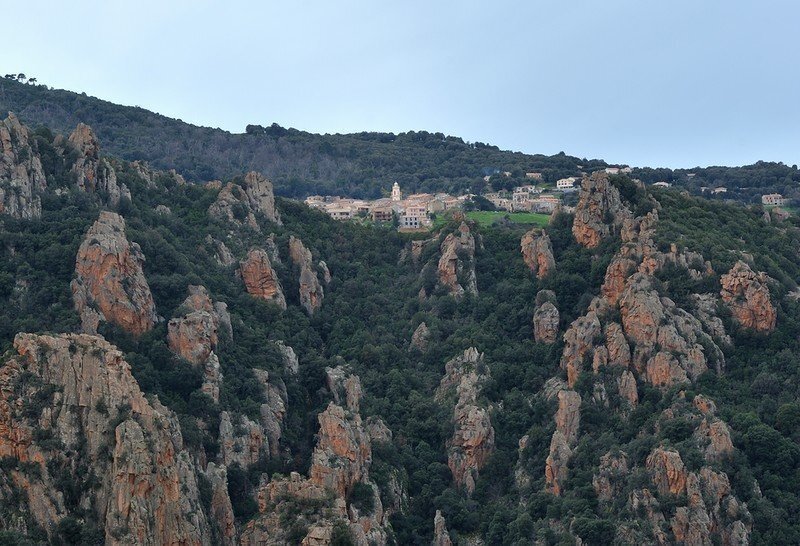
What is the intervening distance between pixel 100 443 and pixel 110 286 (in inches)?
602

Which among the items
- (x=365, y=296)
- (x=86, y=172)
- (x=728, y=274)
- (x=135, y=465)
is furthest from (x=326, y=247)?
(x=135, y=465)

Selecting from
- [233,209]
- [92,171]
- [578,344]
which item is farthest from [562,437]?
[92,171]

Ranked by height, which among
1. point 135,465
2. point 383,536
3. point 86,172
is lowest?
point 383,536

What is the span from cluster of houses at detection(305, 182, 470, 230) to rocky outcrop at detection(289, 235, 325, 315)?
69.7 feet

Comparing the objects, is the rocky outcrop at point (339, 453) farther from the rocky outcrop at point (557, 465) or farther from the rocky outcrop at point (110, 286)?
the rocky outcrop at point (110, 286)

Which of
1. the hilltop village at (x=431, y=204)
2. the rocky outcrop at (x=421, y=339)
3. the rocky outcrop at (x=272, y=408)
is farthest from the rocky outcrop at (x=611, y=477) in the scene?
the hilltop village at (x=431, y=204)

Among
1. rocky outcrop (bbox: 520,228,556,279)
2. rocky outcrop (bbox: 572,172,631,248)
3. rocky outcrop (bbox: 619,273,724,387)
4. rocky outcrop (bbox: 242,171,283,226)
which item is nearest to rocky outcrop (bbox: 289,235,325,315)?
rocky outcrop (bbox: 242,171,283,226)

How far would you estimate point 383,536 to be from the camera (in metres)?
86.3

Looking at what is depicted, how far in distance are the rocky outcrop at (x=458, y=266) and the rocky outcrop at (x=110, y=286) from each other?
28.1 m

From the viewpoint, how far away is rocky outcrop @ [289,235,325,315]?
111 meters

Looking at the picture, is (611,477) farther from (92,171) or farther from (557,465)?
(92,171)

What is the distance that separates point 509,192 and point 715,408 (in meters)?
75.6

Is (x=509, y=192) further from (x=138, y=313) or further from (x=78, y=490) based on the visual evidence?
(x=78, y=490)

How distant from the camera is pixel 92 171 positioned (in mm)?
107938
